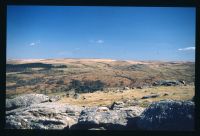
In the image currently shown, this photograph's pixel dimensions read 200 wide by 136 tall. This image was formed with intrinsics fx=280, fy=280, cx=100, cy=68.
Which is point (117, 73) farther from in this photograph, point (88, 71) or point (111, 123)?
point (111, 123)

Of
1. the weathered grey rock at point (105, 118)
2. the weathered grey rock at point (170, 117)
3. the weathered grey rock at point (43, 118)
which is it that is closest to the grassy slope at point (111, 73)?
the weathered grey rock at point (43, 118)

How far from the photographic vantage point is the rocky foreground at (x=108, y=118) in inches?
302

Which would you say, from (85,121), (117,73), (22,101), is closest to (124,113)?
(85,121)

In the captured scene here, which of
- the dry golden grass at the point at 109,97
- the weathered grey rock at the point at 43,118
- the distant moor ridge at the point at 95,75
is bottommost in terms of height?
the weathered grey rock at the point at 43,118

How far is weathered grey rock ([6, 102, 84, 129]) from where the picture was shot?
8141 mm

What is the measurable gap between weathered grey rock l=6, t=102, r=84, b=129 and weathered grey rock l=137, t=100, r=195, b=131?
2.16m

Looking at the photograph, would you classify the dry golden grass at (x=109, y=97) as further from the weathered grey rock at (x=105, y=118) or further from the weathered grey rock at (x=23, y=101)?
the weathered grey rock at (x=105, y=118)

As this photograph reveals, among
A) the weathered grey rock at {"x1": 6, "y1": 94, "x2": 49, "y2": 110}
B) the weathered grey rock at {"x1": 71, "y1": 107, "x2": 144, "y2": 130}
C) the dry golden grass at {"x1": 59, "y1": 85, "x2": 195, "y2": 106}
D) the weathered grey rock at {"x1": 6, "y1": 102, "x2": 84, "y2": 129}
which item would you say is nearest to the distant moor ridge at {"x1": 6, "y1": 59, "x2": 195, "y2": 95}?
the dry golden grass at {"x1": 59, "y1": 85, "x2": 195, "y2": 106}

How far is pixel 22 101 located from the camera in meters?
9.94

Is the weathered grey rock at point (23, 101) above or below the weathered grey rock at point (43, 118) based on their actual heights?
above

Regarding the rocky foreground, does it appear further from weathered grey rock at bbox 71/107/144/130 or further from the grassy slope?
the grassy slope

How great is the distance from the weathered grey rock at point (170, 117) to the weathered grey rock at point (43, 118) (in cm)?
A: 216
